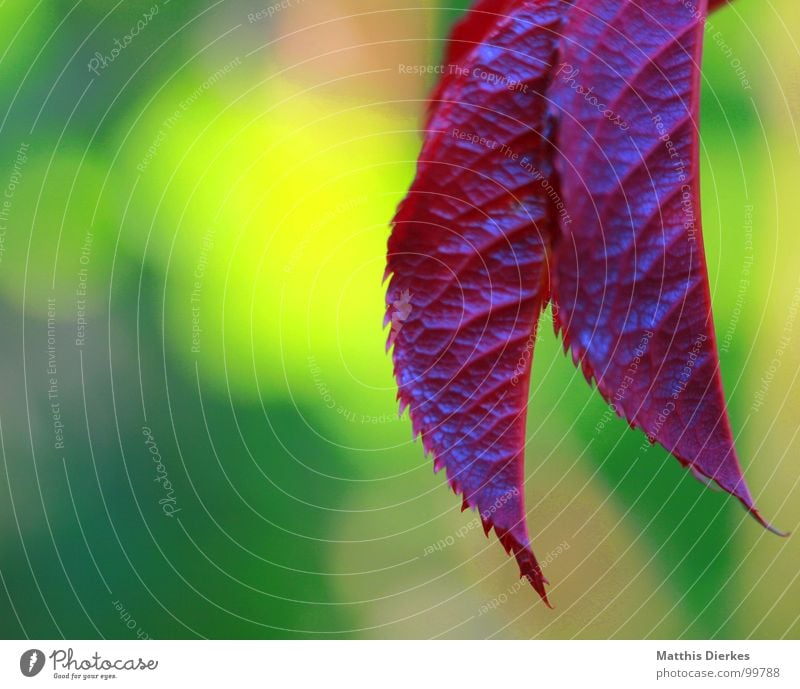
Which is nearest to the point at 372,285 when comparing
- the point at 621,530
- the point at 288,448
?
the point at 288,448

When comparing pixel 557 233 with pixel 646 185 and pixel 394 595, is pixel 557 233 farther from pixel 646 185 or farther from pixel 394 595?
pixel 394 595
